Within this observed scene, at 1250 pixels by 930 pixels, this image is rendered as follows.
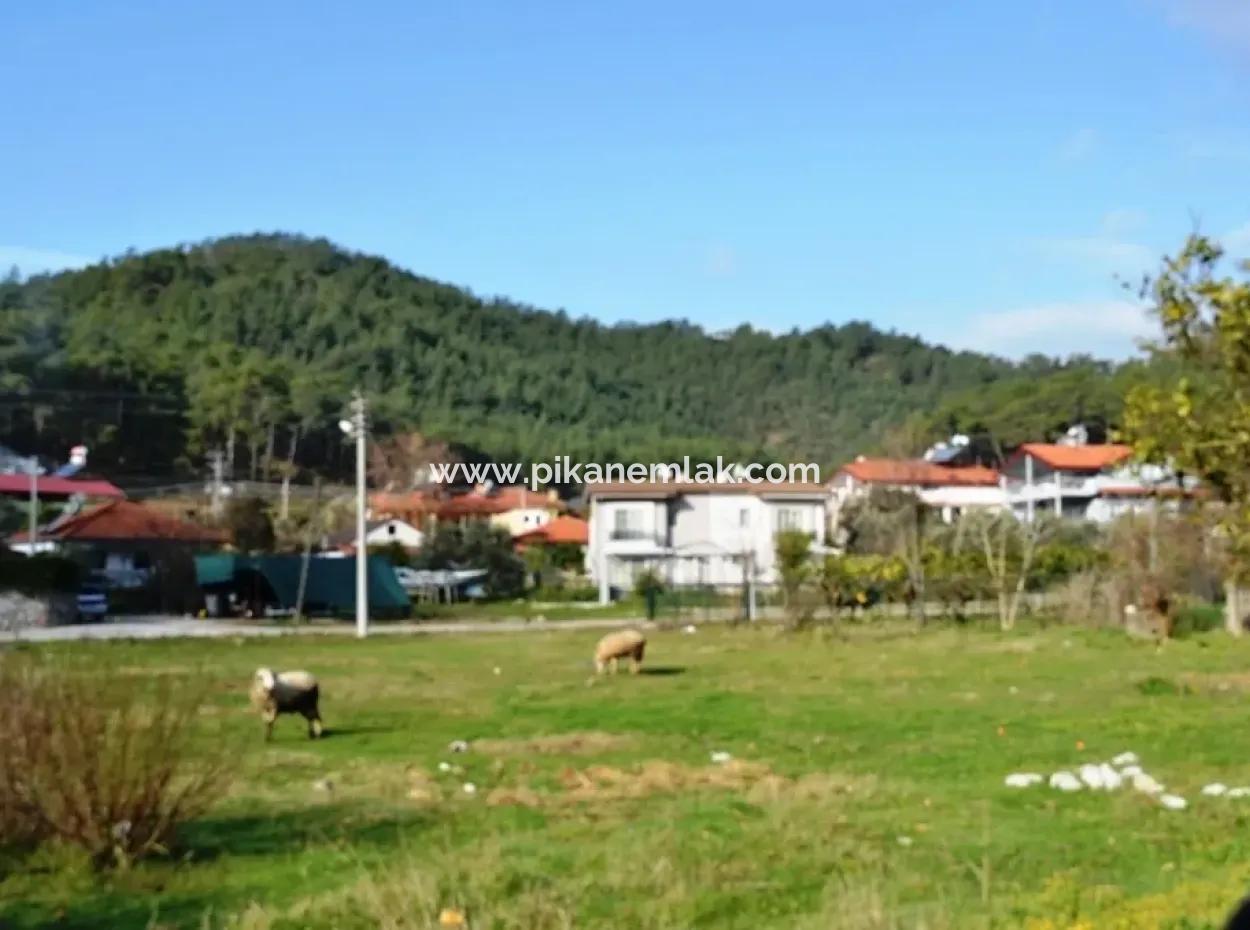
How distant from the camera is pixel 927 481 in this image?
7731 centimetres

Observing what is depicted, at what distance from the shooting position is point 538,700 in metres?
21.0

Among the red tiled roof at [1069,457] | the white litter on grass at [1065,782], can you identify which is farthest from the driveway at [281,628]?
the red tiled roof at [1069,457]

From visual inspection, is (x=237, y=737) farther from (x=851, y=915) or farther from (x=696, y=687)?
(x=851, y=915)

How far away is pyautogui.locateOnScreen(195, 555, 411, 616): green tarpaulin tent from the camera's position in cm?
4947

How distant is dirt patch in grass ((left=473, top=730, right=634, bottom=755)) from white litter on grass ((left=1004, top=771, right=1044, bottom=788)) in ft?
13.9

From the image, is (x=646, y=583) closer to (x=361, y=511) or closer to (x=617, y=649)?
(x=361, y=511)

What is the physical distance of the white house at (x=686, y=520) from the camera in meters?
68.1

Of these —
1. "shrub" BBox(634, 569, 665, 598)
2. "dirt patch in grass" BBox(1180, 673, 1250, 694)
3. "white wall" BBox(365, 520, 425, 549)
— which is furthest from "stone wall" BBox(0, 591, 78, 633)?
"dirt patch in grass" BBox(1180, 673, 1250, 694)

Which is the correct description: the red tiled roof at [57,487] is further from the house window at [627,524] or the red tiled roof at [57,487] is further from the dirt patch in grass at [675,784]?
the dirt patch in grass at [675,784]

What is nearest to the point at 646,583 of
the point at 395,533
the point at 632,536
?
the point at 632,536

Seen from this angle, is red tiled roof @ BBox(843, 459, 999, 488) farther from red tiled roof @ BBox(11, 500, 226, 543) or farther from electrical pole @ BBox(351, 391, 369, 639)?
electrical pole @ BBox(351, 391, 369, 639)

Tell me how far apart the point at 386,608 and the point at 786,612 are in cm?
1711

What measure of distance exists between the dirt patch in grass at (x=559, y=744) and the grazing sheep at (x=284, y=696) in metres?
2.06

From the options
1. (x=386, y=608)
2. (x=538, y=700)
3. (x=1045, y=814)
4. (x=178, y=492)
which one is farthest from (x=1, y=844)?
(x=178, y=492)
